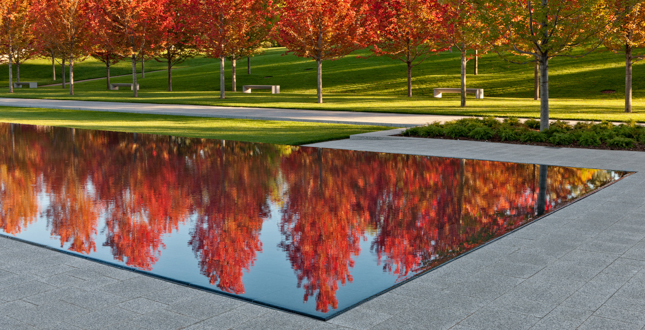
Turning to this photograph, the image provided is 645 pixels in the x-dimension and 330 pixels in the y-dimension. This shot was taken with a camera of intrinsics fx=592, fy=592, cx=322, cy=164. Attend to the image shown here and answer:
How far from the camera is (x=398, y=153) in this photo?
14688 millimetres

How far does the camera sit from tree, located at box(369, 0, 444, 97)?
35594 mm

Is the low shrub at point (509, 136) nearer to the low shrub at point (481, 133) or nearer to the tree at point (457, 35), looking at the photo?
the low shrub at point (481, 133)

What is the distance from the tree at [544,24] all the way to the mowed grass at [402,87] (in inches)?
251

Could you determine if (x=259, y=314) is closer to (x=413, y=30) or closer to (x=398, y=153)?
(x=398, y=153)

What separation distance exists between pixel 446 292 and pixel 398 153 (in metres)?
9.40

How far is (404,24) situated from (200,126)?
19.1 metres

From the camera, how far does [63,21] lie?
42.2 meters

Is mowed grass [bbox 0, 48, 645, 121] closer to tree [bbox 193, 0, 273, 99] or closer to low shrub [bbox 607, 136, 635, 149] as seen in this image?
tree [bbox 193, 0, 273, 99]

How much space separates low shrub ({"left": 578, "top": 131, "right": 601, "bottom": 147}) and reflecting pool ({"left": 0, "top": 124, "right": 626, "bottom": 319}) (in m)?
3.63

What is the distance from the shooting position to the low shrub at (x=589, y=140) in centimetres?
1539

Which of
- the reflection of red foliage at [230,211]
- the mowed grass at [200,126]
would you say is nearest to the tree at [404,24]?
the mowed grass at [200,126]

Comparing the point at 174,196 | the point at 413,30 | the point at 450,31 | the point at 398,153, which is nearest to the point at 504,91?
the point at 413,30

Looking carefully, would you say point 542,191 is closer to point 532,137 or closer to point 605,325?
point 605,325

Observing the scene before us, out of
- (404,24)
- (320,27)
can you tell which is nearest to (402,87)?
(404,24)
